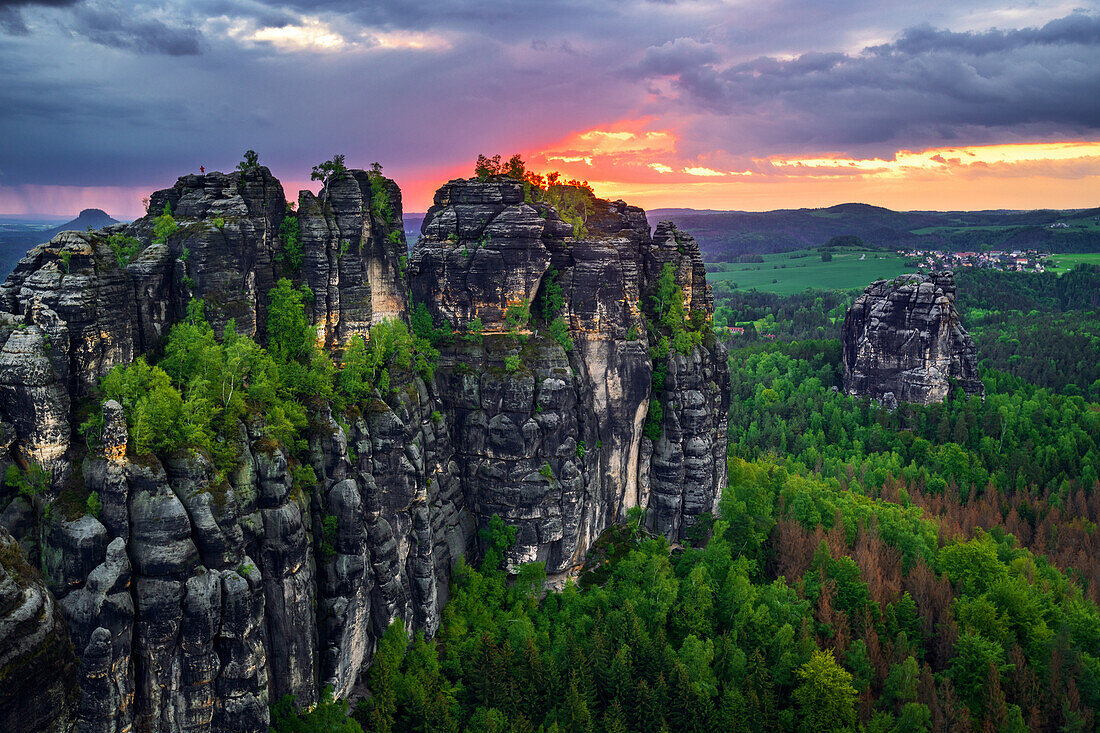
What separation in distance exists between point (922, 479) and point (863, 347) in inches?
1066

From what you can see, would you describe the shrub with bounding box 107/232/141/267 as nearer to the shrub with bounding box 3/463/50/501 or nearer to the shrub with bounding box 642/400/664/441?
the shrub with bounding box 3/463/50/501

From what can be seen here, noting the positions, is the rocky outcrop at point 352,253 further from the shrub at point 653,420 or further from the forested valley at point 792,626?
the shrub at point 653,420

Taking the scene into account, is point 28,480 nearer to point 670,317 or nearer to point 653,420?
point 653,420

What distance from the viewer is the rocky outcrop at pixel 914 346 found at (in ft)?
348

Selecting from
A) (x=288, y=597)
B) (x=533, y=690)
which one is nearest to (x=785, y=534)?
(x=533, y=690)

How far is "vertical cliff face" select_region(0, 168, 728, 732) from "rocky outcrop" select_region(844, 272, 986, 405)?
148ft

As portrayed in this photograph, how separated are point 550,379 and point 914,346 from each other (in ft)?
Answer: 238

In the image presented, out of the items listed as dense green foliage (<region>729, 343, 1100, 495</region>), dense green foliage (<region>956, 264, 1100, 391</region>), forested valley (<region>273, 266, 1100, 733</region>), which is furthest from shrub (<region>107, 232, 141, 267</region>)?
dense green foliage (<region>956, 264, 1100, 391</region>)

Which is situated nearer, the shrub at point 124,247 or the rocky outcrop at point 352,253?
the shrub at point 124,247

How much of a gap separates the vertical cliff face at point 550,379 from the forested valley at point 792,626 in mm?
3883

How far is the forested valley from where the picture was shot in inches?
1801

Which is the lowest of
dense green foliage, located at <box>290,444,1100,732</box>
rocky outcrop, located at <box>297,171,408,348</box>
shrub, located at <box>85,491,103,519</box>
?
dense green foliage, located at <box>290,444,1100,732</box>

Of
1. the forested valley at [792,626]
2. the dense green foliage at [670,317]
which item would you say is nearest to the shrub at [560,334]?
the dense green foliage at [670,317]

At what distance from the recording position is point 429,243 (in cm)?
6094
